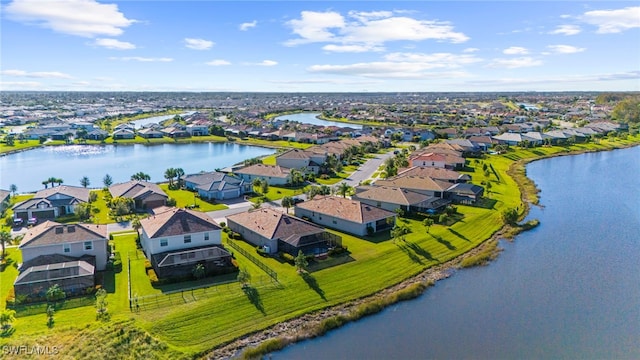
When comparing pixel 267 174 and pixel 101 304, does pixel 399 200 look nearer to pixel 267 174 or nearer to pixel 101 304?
pixel 267 174

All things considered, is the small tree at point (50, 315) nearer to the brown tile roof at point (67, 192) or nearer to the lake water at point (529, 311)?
the lake water at point (529, 311)

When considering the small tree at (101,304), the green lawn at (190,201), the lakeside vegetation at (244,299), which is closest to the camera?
the lakeside vegetation at (244,299)

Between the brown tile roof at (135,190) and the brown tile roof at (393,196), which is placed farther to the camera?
the brown tile roof at (135,190)

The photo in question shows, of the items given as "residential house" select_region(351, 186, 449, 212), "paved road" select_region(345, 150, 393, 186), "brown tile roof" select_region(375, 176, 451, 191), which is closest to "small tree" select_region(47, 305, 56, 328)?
"residential house" select_region(351, 186, 449, 212)

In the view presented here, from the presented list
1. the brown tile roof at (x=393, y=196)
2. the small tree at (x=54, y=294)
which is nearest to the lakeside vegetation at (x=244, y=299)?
the small tree at (x=54, y=294)

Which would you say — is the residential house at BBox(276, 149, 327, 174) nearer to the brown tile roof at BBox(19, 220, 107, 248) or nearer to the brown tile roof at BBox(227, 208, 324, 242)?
the brown tile roof at BBox(227, 208, 324, 242)


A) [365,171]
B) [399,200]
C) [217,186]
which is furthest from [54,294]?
[365,171]
